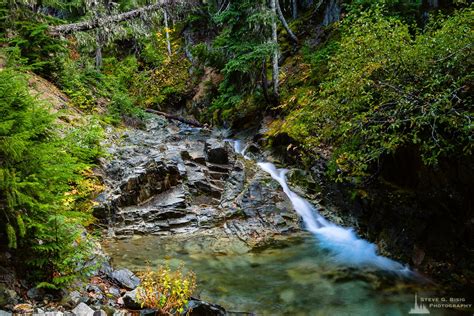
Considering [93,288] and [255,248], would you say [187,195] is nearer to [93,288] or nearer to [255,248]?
[255,248]

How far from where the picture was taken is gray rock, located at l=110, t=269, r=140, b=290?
17.2 ft

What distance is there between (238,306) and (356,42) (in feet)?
22.2

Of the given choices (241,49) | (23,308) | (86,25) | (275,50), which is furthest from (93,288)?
(86,25)

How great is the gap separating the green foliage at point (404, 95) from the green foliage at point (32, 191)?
5.37m

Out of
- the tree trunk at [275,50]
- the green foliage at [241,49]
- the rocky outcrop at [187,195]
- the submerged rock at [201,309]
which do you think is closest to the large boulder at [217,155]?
the rocky outcrop at [187,195]

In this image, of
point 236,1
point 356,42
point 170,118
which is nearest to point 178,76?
point 170,118

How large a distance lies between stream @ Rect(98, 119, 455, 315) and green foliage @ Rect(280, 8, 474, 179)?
7.46 ft

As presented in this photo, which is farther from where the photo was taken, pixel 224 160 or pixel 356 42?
pixel 224 160

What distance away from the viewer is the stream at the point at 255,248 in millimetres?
6180

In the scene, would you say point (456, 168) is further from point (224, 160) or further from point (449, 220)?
point (224, 160)

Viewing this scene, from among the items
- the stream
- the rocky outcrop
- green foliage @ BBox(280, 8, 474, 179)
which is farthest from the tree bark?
green foliage @ BBox(280, 8, 474, 179)

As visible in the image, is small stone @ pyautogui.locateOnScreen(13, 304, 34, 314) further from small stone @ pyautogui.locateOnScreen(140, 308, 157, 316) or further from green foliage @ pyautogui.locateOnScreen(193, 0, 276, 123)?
green foliage @ pyautogui.locateOnScreen(193, 0, 276, 123)

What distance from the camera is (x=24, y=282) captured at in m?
3.99

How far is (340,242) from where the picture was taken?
8.91 metres
